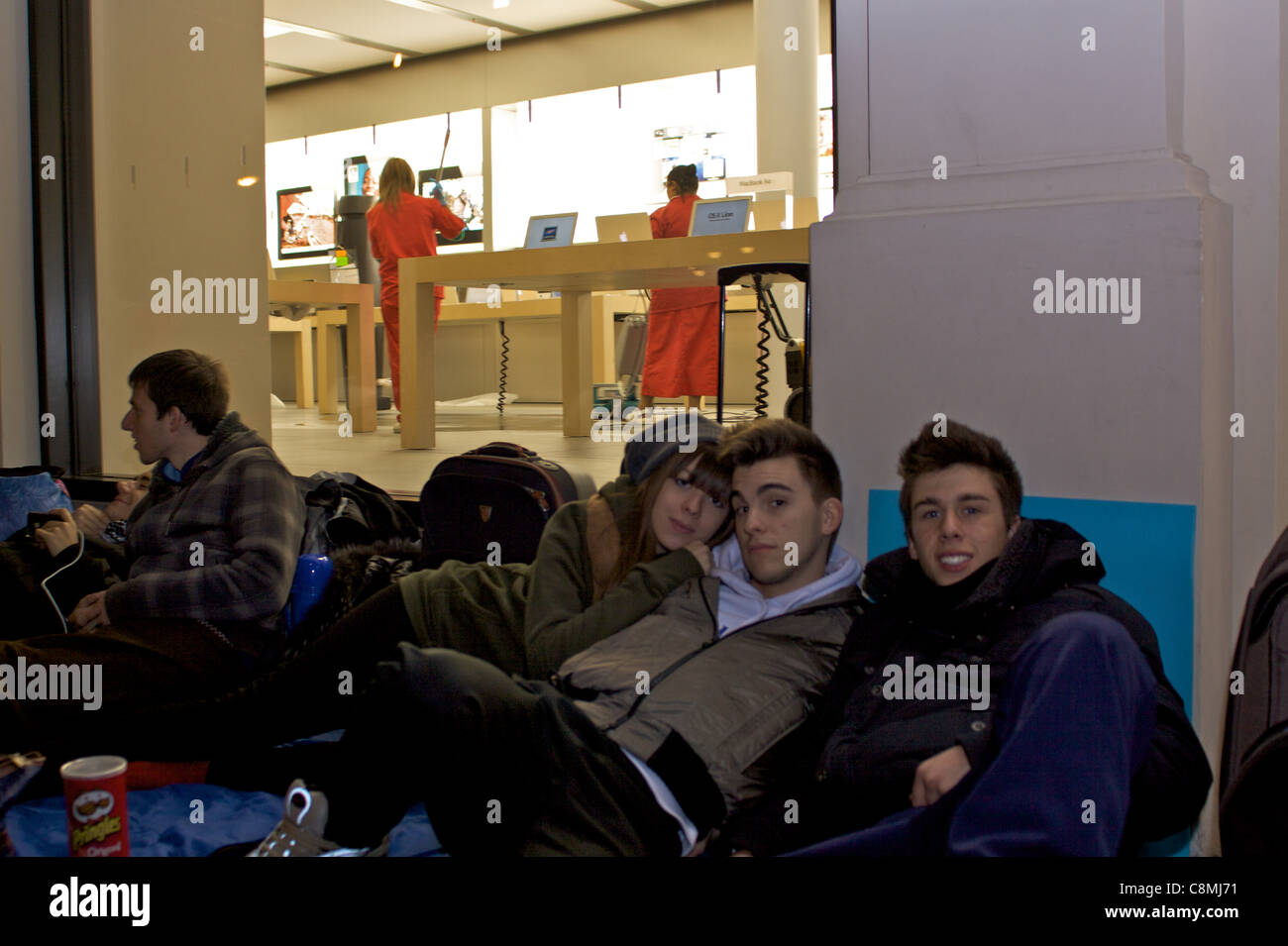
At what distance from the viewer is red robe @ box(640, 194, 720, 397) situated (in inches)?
224

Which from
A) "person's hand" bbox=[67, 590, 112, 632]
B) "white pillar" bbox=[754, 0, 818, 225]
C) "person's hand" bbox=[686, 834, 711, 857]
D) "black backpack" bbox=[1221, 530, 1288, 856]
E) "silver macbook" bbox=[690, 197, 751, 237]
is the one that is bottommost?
"person's hand" bbox=[686, 834, 711, 857]

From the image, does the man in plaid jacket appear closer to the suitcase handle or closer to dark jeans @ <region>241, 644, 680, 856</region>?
the suitcase handle

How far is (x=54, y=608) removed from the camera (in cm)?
236

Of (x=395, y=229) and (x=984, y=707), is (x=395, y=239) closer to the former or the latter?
(x=395, y=229)

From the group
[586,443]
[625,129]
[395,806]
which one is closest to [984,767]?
[395,806]

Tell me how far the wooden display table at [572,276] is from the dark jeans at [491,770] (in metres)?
2.87

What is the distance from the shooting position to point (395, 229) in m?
6.38

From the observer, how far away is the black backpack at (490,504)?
2.46 metres

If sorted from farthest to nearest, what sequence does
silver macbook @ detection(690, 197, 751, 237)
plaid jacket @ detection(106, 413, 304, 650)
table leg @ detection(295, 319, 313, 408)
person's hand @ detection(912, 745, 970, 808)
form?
table leg @ detection(295, 319, 313, 408), silver macbook @ detection(690, 197, 751, 237), plaid jacket @ detection(106, 413, 304, 650), person's hand @ detection(912, 745, 970, 808)

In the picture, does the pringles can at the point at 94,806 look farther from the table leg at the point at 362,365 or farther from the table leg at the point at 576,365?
the table leg at the point at 362,365

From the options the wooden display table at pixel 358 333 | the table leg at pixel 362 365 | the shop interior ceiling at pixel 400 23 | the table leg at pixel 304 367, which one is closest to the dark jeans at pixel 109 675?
the wooden display table at pixel 358 333

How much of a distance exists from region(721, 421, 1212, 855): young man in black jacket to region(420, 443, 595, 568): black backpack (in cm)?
103

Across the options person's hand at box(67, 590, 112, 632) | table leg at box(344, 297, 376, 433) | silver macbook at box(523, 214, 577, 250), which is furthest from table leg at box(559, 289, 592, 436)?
person's hand at box(67, 590, 112, 632)

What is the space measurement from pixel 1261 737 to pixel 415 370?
4742 mm
